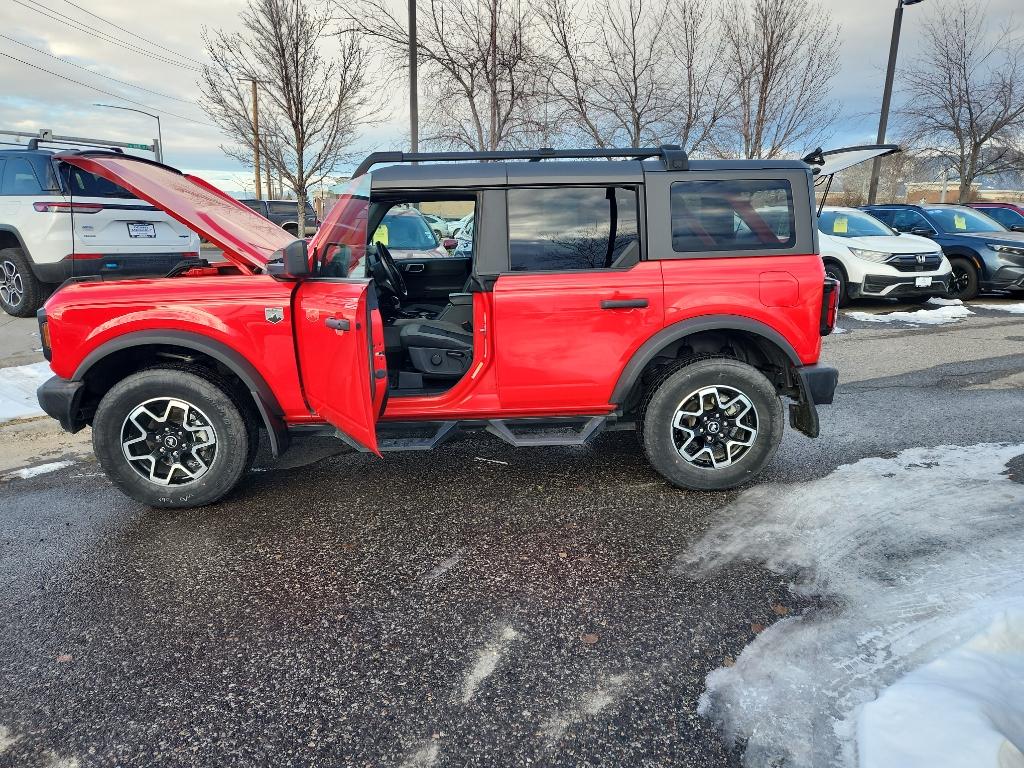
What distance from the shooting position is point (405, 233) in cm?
702

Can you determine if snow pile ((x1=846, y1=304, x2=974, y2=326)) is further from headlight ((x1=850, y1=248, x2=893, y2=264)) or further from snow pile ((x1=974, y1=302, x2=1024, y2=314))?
headlight ((x1=850, y1=248, x2=893, y2=264))

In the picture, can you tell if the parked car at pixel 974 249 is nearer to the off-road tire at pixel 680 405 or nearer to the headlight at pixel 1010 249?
the headlight at pixel 1010 249

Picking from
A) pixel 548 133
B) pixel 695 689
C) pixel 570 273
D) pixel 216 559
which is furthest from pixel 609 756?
pixel 548 133

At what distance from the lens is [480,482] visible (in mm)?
4262

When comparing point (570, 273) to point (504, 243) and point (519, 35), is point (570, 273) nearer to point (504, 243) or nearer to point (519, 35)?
point (504, 243)

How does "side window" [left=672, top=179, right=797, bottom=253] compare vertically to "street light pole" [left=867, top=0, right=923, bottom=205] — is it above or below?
below

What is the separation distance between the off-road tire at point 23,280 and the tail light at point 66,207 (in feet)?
2.23

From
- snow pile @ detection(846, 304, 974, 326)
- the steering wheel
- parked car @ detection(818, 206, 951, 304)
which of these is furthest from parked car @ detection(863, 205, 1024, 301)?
the steering wheel

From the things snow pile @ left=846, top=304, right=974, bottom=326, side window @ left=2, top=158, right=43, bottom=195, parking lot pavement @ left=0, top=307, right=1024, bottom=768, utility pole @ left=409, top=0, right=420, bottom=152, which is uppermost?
utility pole @ left=409, top=0, right=420, bottom=152

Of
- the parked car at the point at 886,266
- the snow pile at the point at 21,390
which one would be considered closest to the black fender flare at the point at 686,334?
the snow pile at the point at 21,390

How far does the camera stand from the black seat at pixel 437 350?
14.6ft

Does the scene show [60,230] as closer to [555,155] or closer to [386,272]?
[386,272]

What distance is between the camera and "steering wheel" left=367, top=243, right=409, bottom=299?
5.00m

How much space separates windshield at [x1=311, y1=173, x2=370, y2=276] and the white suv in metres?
5.07
